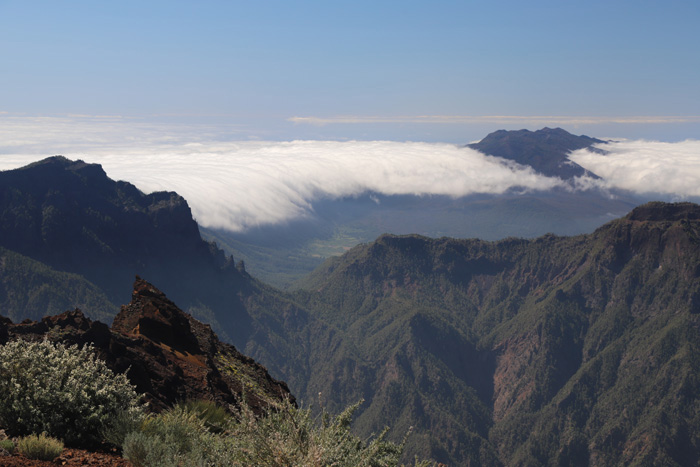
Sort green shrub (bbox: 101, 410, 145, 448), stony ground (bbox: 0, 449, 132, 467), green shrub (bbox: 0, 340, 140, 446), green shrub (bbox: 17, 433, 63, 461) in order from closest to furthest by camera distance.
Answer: stony ground (bbox: 0, 449, 132, 467) < green shrub (bbox: 17, 433, 63, 461) < green shrub (bbox: 0, 340, 140, 446) < green shrub (bbox: 101, 410, 145, 448)

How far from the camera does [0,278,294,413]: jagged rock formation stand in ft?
102

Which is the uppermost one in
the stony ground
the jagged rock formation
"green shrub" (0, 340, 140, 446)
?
"green shrub" (0, 340, 140, 446)

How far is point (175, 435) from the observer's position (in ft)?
64.6

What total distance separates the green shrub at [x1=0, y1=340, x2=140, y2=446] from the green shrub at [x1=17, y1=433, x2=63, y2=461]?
1328 millimetres

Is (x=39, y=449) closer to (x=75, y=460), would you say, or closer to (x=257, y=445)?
(x=75, y=460)

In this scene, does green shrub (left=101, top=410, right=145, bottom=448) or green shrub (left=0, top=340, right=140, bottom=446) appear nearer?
green shrub (left=0, top=340, right=140, bottom=446)

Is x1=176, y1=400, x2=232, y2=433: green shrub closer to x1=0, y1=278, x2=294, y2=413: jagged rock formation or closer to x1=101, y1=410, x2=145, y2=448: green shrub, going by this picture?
x1=0, y1=278, x2=294, y2=413: jagged rock formation

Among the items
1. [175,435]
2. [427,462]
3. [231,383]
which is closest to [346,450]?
[427,462]

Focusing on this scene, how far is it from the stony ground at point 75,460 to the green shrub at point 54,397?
38.3 inches

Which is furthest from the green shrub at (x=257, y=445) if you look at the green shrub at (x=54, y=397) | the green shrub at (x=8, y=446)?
the green shrub at (x=8, y=446)

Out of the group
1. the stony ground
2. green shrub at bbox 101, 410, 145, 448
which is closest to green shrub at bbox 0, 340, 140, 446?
green shrub at bbox 101, 410, 145, 448

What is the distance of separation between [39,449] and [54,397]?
7.35 feet

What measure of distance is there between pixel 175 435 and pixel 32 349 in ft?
21.5

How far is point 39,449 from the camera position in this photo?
666 inches
